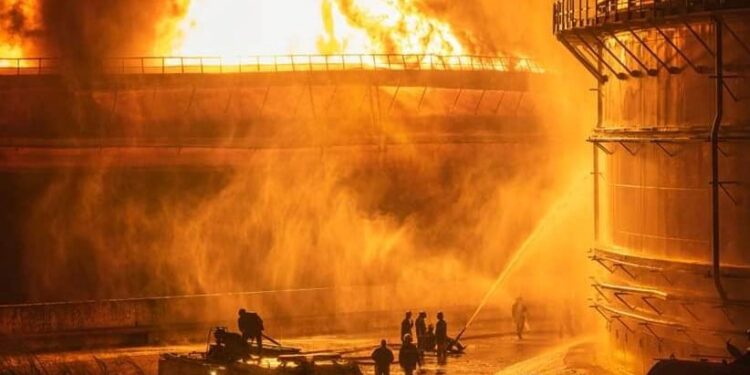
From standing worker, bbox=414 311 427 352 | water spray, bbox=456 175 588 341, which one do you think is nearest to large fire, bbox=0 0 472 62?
water spray, bbox=456 175 588 341

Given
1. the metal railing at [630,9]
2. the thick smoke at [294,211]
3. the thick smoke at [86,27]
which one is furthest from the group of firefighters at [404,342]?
the thick smoke at [86,27]

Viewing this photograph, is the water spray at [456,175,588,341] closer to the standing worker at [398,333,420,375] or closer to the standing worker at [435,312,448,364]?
the standing worker at [435,312,448,364]

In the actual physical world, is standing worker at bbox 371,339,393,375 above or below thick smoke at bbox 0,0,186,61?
below

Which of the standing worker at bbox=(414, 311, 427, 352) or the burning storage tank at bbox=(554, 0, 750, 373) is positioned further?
the standing worker at bbox=(414, 311, 427, 352)

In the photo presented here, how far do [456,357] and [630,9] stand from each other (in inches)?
394

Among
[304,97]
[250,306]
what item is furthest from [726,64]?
[304,97]

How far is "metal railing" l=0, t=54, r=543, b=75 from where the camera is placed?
48781mm

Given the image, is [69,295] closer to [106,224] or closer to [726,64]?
[106,224]

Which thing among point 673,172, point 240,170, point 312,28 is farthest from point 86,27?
point 673,172

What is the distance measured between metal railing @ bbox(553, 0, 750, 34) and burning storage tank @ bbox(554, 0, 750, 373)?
28mm

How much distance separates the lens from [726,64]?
28281mm

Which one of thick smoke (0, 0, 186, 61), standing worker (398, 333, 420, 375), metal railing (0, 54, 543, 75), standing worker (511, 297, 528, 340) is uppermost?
thick smoke (0, 0, 186, 61)

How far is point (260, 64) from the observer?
50.3 metres

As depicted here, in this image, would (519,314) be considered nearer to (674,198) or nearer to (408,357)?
(408,357)
